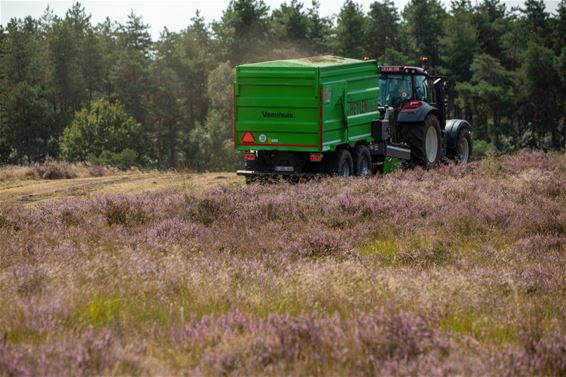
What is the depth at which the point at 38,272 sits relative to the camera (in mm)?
7734

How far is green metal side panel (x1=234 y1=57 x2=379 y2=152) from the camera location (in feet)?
61.1

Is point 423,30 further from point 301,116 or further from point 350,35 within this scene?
point 301,116

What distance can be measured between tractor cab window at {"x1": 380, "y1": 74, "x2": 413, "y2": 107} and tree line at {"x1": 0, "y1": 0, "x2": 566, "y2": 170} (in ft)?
151

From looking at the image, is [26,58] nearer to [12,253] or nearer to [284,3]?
[284,3]

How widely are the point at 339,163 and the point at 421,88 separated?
474cm

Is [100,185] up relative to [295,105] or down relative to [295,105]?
down

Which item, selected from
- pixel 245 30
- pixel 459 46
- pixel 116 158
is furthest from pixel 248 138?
pixel 245 30

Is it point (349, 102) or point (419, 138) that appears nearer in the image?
point (349, 102)

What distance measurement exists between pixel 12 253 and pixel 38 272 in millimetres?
1823

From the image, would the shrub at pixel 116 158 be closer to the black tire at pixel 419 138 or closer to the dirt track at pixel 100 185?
the dirt track at pixel 100 185

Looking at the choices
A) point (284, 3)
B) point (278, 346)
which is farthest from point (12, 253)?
point (284, 3)

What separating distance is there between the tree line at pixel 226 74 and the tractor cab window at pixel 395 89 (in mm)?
46099

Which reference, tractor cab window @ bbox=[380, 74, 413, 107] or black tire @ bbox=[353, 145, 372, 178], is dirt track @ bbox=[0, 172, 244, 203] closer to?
black tire @ bbox=[353, 145, 372, 178]

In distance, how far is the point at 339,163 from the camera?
63.4 feet
